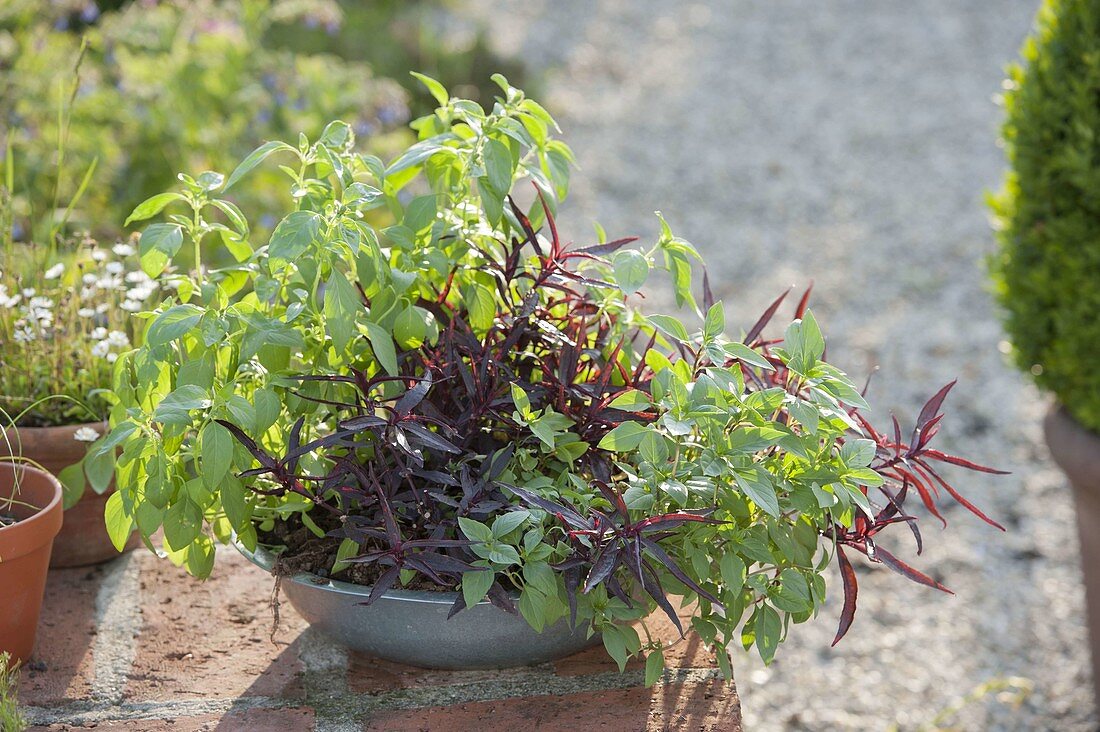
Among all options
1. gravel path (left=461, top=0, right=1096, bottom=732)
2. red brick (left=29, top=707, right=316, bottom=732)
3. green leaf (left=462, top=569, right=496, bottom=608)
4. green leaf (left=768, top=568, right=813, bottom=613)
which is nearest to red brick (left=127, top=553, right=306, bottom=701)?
red brick (left=29, top=707, right=316, bottom=732)

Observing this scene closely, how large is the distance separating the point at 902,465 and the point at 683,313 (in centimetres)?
326

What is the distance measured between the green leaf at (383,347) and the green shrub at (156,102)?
7.64ft

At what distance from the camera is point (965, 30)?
710 cm

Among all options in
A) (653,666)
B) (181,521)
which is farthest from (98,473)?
(653,666)

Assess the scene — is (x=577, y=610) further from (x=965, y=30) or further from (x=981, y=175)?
(x=965, y=30)

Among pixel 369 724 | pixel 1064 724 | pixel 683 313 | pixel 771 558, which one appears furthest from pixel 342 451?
pixel 683 313

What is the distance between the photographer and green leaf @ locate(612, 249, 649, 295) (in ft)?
3.40

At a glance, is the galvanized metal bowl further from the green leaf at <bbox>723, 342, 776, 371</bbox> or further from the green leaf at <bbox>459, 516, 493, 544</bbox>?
the green leaf at <bbox>723, 342, 776, 371</bbox>

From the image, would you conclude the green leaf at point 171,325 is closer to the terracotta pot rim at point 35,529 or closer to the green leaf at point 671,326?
the terracotta pot rim at point 35,529

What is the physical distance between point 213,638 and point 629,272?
2.21 feet

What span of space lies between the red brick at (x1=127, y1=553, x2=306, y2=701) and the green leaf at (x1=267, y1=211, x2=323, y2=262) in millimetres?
509

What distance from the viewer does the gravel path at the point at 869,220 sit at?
2846 millimetres

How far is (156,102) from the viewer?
349 cm

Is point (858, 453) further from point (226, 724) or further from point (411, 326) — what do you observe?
point (226, 724)
